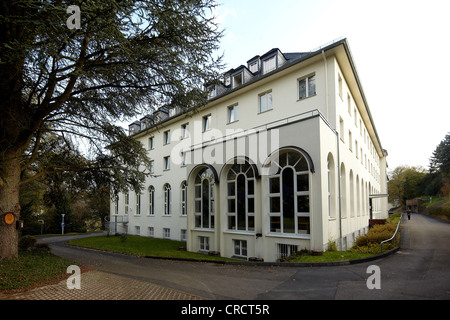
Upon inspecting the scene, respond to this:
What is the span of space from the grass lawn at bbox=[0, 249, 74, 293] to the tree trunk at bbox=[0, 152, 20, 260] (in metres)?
0.43

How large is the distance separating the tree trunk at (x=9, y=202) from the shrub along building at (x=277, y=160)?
14.4ft

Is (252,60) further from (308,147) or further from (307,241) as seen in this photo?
(307,241)

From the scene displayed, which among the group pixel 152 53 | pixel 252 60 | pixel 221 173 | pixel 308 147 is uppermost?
pixel 252 60

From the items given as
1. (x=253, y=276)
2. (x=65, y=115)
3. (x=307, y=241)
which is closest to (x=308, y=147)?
(x=307, y=241)

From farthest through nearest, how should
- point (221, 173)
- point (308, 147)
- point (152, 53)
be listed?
point (221, 173) → point (308, 147) → point (152, 53)

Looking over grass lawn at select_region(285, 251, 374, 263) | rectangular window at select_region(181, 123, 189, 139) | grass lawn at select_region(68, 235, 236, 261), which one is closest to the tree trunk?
grass lawn at select_region(68, 235, 236, 261)

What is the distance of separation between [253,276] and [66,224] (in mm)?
38009


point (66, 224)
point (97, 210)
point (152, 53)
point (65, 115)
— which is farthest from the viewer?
point (97, 210)

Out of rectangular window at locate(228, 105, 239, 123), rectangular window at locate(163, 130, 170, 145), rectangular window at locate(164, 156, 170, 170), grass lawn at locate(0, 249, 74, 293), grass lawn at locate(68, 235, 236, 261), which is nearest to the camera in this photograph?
grass lawn at locate(0, 249, 74, 293)

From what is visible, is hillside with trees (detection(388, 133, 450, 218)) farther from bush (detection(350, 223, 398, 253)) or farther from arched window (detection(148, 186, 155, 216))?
arched window (detection(148, 186, 155, 216))

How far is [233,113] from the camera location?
20703 mm

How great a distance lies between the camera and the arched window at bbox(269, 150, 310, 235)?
12.1 meters

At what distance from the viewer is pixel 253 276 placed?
8500mm

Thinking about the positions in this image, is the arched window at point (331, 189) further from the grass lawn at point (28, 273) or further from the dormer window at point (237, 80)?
the grass lawn at point (28, 273)
